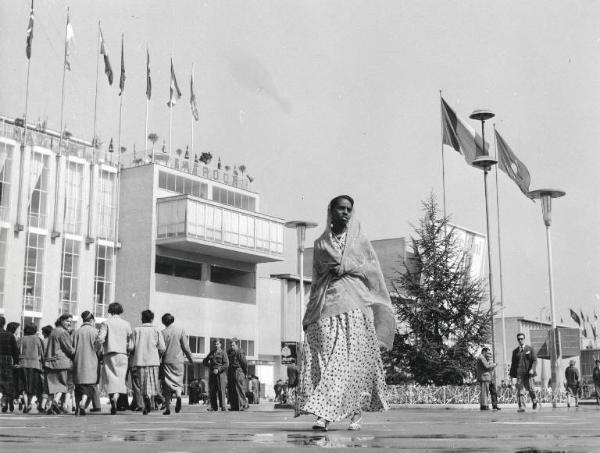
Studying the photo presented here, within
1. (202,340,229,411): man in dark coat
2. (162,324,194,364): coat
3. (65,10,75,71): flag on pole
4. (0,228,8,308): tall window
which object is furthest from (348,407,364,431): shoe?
(65,10,75,71): flag on pole

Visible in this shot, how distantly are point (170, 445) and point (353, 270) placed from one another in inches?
118

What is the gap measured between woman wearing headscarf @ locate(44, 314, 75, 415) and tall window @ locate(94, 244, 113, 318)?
42782 mm

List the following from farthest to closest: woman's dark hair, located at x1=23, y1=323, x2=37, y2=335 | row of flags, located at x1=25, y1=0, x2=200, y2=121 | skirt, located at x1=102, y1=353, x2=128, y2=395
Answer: row of flags, located at x1=25, y1=0, x2=200, y2=121
woman's dark hair, located at x1=23, y1=323, x2=37, y2=335
skirt, located at x1=102, y1=353, x2=128, y2=395

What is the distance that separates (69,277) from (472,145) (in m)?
27.8

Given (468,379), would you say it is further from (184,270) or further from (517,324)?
(517,324)

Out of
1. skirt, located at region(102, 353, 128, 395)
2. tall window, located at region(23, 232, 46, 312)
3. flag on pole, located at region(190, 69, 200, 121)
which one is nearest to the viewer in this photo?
skirt, located at region(102, 353, 128, 395)

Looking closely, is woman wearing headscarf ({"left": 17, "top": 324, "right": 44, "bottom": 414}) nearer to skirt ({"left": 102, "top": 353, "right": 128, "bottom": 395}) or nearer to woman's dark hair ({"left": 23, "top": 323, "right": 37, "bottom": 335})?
woman's dark hair ({"left": 23, "top": 323, "right": 37, "bottom": 335})

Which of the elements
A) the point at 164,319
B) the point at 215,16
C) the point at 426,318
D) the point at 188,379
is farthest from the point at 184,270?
the point at 215,16

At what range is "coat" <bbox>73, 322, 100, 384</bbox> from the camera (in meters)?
15.0

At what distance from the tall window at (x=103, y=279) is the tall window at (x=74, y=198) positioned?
2763 mm

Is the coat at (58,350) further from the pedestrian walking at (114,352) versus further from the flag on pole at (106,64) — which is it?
the flag on pole at (106,64)

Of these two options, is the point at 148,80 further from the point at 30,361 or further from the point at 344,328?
the point at 344,328

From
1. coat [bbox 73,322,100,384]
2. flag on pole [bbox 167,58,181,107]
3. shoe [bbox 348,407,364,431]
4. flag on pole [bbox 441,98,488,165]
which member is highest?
flag on pole [bbox 167,58,181,107]

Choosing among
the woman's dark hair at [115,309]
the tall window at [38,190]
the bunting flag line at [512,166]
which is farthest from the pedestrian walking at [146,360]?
the tall window at [38,190]
